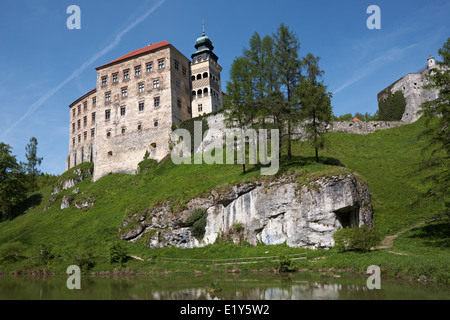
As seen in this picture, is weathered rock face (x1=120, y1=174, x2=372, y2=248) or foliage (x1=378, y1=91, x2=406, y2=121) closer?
weathered rock face (x1=120, y1=174, x2=372, y2=248)

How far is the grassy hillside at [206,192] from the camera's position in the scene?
25.3 m

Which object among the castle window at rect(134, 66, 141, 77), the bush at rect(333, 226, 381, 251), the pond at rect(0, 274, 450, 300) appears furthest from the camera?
the castle window at rect(134, 66, 141, 77)

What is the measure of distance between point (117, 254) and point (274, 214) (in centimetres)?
1439

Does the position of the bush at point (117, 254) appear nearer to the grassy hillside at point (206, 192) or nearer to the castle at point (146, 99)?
the grassy hillside at point (206, 192)

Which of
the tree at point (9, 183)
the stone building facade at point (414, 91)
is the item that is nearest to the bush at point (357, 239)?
the stone building facade at point (414, 91)

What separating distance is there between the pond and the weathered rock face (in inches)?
275

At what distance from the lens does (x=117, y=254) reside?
31578 mm

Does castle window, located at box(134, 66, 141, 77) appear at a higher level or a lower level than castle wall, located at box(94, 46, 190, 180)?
higher

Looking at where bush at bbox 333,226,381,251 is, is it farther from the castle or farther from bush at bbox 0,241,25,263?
the castle

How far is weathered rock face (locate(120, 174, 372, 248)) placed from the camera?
92.8 ft

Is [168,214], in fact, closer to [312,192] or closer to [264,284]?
[312,192]

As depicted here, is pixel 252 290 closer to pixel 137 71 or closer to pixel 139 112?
pixel 139 112

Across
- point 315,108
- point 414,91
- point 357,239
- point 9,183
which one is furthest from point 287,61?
point 9,183

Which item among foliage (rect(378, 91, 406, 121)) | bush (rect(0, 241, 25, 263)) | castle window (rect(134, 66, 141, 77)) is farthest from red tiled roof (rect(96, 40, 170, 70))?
foliage (rect(378, 91, 406, 121))
